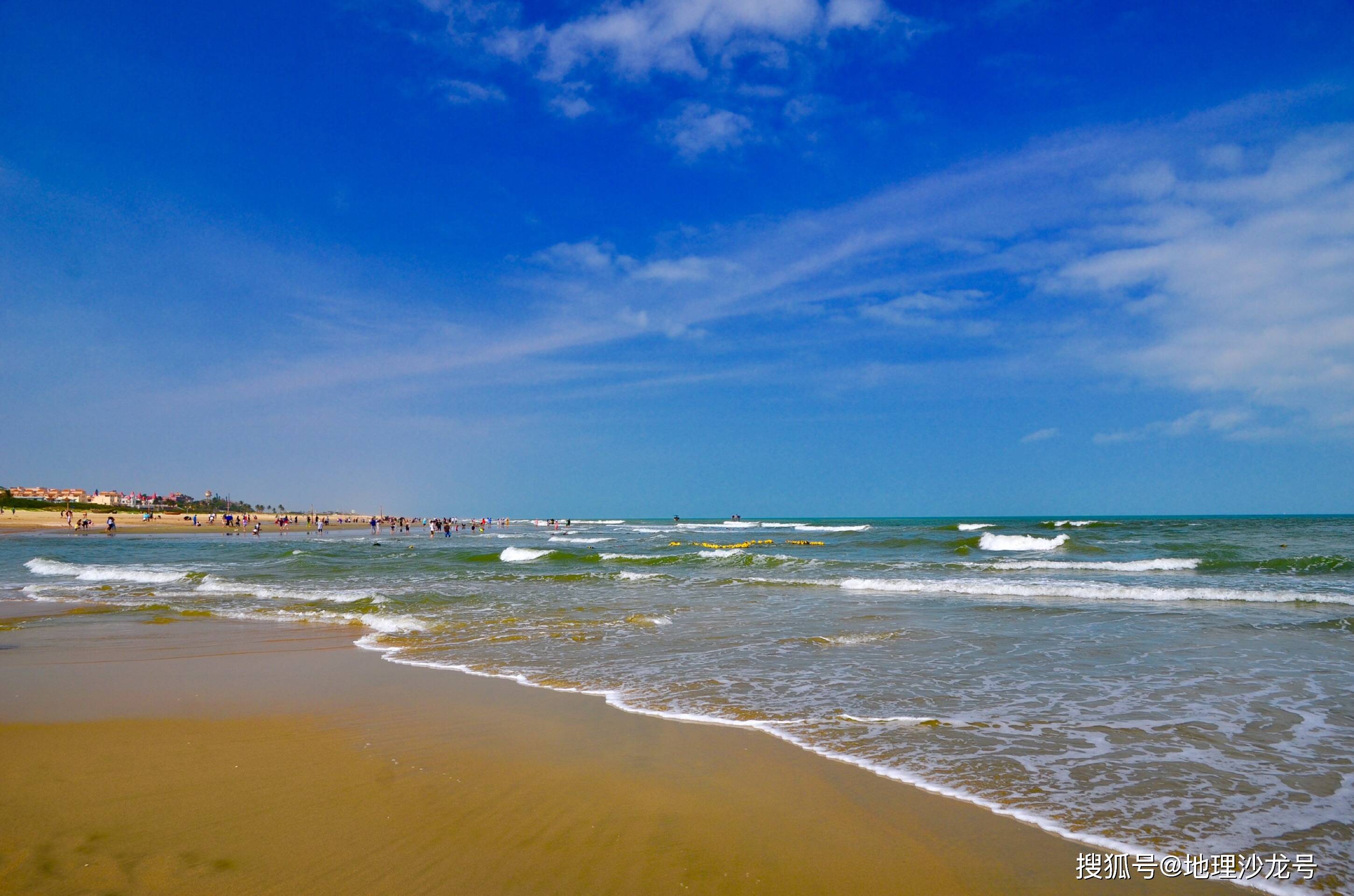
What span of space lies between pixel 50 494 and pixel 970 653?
445 ft

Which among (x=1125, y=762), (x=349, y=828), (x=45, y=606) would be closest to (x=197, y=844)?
(x=349, y=828)

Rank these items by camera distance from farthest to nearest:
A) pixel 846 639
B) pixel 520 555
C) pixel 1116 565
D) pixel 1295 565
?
pixel 520 555, pixel 1116 565, pixel 1295 565, pixel 846 639

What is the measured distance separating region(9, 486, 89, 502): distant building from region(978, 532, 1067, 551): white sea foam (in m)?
114

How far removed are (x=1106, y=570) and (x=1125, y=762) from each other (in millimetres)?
20708

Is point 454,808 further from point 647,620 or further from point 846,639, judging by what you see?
point 647,620

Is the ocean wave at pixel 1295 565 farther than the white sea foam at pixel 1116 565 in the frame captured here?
No

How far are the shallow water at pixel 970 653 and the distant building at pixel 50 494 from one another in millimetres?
96662

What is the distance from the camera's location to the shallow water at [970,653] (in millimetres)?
4648

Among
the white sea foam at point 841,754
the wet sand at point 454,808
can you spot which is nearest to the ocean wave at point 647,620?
Result: the white sea foam at point 841,754

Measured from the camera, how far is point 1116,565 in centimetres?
2412

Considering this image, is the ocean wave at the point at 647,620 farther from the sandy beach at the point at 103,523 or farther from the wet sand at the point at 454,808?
the sandy beach at the point at 103,523

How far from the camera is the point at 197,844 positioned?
3662mm

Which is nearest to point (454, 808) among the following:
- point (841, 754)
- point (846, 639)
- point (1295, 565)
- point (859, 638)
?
point (841, 754)

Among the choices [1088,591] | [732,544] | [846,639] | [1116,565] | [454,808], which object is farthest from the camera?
[732,544]
